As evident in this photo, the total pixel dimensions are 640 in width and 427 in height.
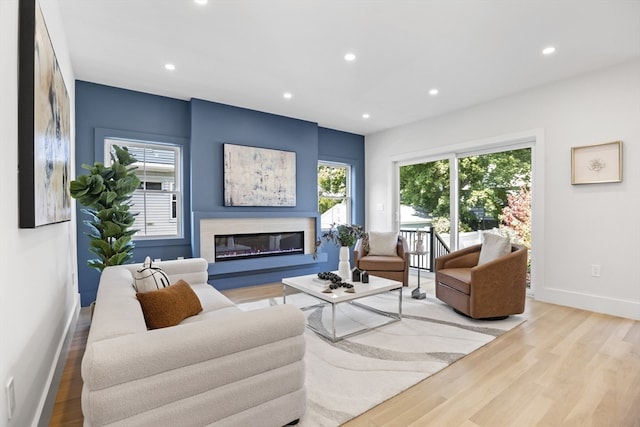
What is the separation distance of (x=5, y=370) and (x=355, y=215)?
5.40 meters

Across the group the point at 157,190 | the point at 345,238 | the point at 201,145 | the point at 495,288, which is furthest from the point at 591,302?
the point at 157,190

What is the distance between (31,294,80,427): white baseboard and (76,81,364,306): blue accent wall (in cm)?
111

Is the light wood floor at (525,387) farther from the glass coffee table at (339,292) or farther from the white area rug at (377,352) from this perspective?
the glass coffee table at (339,292)

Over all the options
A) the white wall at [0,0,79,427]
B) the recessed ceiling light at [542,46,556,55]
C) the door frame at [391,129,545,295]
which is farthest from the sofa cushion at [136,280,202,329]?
the door frame at [391,129,545,295]

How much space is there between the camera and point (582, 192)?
352 cm

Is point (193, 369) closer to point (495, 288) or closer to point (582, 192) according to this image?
point (495, 288)

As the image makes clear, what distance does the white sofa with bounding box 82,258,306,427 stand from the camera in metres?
1.08

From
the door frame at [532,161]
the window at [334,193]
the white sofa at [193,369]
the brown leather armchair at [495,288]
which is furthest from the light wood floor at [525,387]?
the window at [334,193]

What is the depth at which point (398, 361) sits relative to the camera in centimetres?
229

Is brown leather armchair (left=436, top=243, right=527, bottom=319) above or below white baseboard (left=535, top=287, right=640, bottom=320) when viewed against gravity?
above

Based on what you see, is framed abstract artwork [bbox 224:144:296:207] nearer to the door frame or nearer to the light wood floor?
the door frame

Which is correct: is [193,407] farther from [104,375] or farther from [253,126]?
[253,126]

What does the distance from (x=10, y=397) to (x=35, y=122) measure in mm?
1176

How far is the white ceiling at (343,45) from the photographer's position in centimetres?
236
